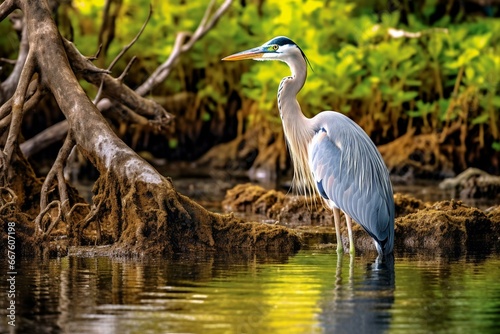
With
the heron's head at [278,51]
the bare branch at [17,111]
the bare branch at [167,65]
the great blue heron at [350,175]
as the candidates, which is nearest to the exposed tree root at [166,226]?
the great blue heron at [350,175]

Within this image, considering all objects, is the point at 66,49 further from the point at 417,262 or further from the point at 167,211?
the point at 417,262

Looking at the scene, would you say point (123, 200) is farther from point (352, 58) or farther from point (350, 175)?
point (352, 58)

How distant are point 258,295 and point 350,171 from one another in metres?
2.92

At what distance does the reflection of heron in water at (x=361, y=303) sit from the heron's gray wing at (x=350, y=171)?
1.01 metres

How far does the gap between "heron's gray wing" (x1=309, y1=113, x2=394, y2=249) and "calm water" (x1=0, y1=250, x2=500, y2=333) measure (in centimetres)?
48

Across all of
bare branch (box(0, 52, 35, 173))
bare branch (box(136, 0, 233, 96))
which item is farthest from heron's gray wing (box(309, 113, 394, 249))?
bare branch (box(136, 0, 233, 96))

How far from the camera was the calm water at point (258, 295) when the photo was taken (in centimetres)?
749

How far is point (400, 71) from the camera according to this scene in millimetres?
21109

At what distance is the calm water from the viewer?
7.49 m

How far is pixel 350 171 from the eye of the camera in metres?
11.3

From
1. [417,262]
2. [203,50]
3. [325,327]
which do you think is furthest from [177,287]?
[203,50]

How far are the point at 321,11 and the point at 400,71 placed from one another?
2051 mm

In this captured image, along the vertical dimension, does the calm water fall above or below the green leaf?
below

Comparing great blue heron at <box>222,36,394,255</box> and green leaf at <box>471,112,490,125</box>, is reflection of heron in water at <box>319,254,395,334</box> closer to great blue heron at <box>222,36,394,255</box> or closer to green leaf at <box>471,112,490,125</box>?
great blue heron at <box>222,36,394,255</box>
